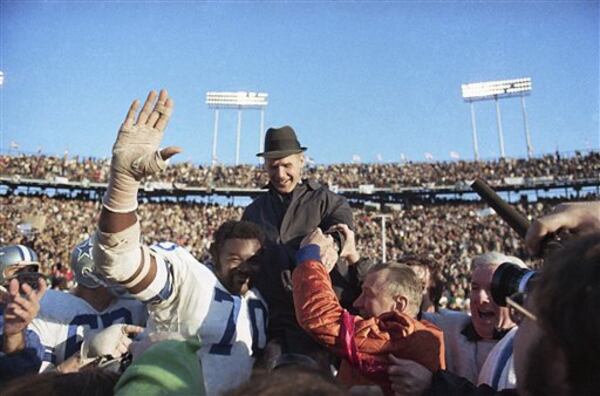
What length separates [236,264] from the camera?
8.98 feet

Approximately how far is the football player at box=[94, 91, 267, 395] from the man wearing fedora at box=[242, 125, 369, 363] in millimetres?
177

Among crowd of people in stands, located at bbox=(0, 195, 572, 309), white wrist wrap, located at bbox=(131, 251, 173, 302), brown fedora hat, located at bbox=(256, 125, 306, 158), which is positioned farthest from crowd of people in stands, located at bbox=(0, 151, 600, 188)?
white wrist wrap, located at bbox=(131, 251, 173, 302)

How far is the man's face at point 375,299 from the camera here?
256 centimetres

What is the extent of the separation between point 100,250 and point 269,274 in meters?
1.19

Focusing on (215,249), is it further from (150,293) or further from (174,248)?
(150,293)

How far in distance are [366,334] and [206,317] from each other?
2.43ft

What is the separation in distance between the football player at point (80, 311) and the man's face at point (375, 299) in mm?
1537

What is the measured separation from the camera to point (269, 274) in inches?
118

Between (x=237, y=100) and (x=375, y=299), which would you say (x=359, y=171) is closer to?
(x=237, y=100)

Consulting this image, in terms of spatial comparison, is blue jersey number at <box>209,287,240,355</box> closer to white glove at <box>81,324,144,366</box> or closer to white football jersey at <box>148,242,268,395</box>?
white football jersey at <box>148,242,268,395</box>

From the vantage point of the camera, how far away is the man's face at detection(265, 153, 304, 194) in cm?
355

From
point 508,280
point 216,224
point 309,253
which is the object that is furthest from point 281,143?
point 216,224

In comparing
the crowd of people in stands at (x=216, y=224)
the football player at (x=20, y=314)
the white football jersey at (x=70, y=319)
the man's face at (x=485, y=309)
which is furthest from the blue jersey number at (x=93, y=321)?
the crowd of people in stands at (x=216, y=224)

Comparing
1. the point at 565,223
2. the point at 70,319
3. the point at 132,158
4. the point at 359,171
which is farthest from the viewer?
the point at 359,171
